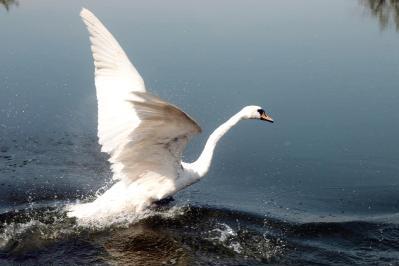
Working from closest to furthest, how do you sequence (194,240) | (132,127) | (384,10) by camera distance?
(132,127) < (194,240) < (384,10)

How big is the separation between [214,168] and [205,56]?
606cm

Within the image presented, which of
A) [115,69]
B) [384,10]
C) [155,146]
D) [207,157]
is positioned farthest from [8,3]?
[155,146]

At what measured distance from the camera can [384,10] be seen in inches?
970

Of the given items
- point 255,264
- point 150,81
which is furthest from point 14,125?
point 255,264

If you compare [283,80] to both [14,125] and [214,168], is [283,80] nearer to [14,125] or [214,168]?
[214,168]

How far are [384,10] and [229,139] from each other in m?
14.1

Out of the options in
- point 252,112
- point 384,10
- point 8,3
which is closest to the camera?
point 252,112

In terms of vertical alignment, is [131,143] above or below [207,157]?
above

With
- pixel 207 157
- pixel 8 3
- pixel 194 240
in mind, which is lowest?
pixel 194 240

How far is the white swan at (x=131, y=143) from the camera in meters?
8.72

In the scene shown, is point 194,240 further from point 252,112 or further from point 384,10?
point 384,10

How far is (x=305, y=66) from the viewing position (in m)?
16.5

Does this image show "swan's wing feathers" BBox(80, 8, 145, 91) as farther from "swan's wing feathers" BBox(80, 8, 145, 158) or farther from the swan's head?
the swan's head

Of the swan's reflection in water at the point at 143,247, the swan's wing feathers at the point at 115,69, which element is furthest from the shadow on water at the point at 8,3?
the swan's reflection in water at the point at 143,247
